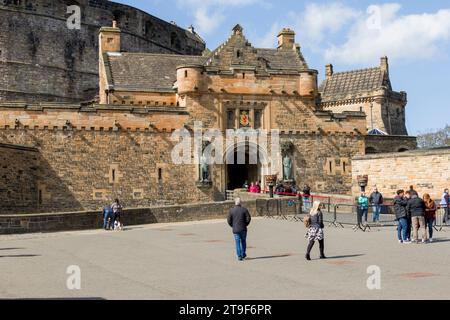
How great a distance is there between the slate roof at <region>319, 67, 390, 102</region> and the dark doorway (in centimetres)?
2145

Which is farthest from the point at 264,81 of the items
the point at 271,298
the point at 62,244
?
the point at 271,298

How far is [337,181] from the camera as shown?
116ft

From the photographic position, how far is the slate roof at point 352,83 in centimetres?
5591

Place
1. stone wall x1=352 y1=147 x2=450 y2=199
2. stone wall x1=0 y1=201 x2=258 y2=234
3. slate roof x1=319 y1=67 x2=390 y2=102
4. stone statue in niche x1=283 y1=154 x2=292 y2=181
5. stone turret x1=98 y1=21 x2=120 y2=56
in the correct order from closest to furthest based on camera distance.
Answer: stone wall x1=0 y1=201 x2=258 y2=234
stone wall x1=352 y1=147 x2=450 y2=199
stone statue in niche x1=283 y1=154 x2=292 y2=181
stone turret x1=98 y1=21 x2=120 y2=56
slate roof x1=319 y1=67 x2=390 y2=102

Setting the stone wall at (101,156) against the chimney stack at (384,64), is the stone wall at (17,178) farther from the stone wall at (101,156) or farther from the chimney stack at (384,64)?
the chimney stack at (384,64)

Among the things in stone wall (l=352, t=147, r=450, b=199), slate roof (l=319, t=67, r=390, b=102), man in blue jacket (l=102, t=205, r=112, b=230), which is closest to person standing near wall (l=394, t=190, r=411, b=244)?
man in blue jacket (l=102, t=205, r=112, b=230)

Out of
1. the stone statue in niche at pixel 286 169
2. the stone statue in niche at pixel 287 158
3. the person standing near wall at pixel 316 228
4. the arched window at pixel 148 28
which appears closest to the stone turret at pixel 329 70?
the arched window at pixel 148 28

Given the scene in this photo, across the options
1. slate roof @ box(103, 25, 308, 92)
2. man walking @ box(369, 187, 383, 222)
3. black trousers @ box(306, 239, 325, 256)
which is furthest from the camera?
slate roof @ box(103, 25, 308, 92)

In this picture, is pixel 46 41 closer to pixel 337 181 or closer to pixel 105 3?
pixel 105 3

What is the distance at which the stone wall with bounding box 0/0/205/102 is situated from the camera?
47.2 metres

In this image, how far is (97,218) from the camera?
23094mm

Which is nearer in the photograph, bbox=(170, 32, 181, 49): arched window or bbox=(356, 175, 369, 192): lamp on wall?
bbox=(356, 175, 369, 192): lamp on wall

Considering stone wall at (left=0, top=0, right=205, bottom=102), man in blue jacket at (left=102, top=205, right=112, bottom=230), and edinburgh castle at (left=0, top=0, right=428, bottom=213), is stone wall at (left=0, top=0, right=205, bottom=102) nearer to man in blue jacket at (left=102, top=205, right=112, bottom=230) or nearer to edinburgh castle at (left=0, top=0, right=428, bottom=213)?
edinburgh castle at (left=0, top=0, right=428, bottom=213)

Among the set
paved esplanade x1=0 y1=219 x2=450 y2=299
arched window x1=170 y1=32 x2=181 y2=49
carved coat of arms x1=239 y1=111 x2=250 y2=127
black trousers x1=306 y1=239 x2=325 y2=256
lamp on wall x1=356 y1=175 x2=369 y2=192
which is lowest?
paved esplanade x1=0 y1=219 x2=450 y2=299
